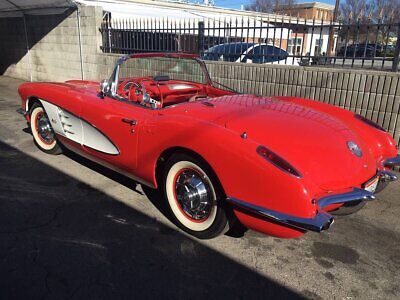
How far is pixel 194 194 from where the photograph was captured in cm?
283

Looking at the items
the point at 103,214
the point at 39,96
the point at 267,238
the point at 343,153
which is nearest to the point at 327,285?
the point at 267,238

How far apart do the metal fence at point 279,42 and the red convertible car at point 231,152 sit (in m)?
2.04

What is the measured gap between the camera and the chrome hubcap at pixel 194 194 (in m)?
2.79

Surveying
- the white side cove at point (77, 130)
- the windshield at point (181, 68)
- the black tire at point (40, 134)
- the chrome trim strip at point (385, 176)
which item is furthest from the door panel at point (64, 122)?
the chrome trim strip at point (385, 176)

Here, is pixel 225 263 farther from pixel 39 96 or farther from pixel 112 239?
pixel 39 96

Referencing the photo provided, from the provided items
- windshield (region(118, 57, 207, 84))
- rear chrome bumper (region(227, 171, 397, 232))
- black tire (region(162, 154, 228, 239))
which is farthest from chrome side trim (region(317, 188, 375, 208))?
windshield (region(118, 57, 207, 84))

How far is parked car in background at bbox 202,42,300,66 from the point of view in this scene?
20.1 ft

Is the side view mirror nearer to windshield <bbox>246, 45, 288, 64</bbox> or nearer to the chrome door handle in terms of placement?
the chrome door handle

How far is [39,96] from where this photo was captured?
14.7ft

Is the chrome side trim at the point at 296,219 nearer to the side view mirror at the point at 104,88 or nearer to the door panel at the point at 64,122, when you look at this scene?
the side view mirror at the point at 104,88

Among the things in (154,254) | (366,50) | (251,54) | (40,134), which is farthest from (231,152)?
(251,54)

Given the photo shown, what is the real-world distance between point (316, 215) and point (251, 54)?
4.55 metres

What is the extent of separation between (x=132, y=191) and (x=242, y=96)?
1546 mm

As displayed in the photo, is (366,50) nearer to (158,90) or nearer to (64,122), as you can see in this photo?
(158,90)
